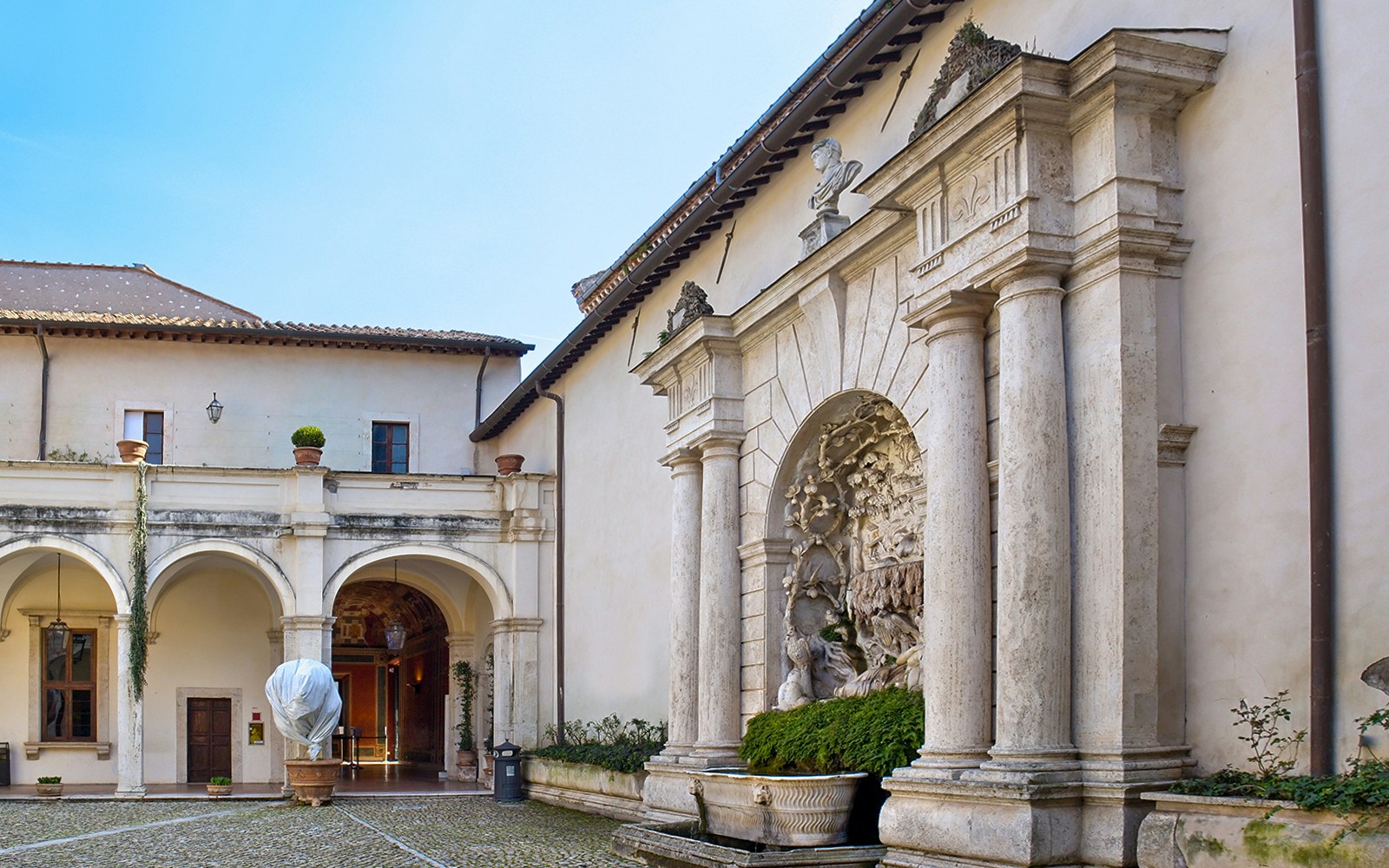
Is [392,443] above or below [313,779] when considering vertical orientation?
above

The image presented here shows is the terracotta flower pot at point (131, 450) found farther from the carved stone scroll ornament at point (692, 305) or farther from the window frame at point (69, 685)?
the carved stone scroll ornament at point (692, 305)

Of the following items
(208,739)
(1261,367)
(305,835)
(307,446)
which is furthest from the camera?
(208,739)

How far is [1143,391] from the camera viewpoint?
8.16 meters

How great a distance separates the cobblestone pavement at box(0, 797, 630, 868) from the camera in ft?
42.8

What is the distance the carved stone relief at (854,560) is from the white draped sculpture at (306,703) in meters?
→ 10.1

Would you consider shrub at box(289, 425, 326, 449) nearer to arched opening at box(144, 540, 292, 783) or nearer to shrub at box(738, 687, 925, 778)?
arched opening at box(144, 540, 292, 783)

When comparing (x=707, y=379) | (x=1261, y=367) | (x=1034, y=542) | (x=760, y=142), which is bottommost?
(x=1034, y=542)

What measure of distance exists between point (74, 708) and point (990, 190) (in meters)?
22.0

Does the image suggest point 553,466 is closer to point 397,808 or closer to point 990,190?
point 397,808

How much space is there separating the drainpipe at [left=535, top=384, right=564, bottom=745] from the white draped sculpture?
10.5 feet

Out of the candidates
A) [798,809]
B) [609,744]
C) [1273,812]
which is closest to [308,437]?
[609,744]

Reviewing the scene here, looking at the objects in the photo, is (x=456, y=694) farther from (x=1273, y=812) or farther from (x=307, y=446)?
(x=1273, y=812)

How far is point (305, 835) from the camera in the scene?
51.9ft

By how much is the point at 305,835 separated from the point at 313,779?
184 inches
